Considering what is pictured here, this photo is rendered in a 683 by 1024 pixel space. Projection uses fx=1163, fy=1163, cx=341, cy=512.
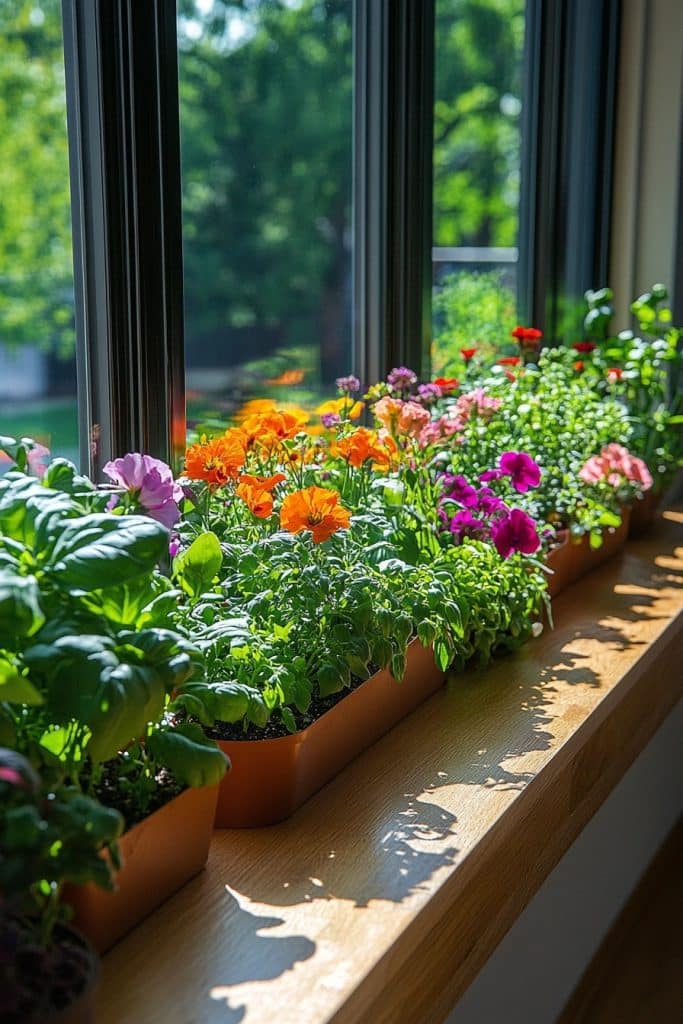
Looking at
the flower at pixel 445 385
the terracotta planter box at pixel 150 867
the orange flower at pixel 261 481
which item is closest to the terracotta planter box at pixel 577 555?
the flower at pixel 445 385

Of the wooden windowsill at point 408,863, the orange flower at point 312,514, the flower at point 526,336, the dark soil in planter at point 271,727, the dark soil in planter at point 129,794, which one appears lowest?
the wooden windowsill at point 408,863

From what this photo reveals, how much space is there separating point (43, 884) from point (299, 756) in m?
0.42

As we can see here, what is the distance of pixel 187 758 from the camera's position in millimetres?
1089

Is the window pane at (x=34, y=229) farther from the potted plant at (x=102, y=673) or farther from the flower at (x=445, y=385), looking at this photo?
the flower at (x=445, y=385)

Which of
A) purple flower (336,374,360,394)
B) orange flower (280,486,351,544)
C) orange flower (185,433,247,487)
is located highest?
purple flower (336,374,360,394)

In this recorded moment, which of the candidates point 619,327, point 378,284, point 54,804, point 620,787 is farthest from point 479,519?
point 619,327

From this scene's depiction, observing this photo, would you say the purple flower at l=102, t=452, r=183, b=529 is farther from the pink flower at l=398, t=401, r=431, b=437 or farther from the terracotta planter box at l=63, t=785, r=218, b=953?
the pink flower at l=398, t=401, r=431, b=437

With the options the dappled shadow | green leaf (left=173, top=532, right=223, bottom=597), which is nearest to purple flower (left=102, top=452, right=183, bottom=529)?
green leaf (left=173, top=532, right=223, bottom=597)

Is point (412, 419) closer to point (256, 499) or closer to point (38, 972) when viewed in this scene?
point (256, 499)

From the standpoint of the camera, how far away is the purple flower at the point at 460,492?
70.4 inches

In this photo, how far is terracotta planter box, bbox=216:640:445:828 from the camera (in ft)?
4.20

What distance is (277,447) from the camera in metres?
1.63

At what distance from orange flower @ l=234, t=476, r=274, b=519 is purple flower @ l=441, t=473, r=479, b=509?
40cm

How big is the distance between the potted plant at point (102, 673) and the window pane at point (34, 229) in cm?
38
